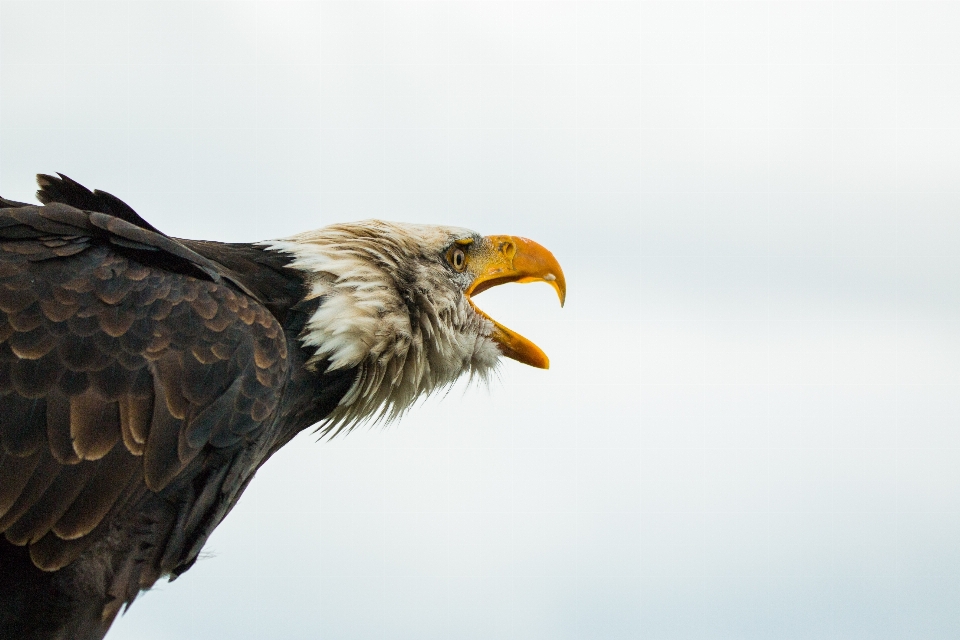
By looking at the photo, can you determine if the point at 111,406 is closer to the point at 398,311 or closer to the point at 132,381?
the point at 132,381

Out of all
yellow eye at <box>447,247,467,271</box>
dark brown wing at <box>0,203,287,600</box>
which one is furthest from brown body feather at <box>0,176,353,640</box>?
yellow eye at <box>447,247,467,271</box>

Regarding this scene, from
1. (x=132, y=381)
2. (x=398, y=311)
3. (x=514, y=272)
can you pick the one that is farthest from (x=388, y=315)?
(x=132, y=381)

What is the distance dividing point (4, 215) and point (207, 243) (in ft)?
3.66

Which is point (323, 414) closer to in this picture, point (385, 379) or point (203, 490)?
point (385, 379)

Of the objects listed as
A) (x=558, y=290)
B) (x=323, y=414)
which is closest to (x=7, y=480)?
(x=323, y=414)

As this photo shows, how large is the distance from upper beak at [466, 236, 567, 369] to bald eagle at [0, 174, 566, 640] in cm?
71

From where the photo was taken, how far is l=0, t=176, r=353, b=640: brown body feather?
182 inches

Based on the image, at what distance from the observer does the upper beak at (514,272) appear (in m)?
6.33

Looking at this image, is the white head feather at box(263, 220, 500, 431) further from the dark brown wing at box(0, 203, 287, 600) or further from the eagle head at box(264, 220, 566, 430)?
the dark brown wing at box(0, 203, 287, 600)

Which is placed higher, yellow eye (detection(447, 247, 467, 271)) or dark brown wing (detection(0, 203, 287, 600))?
yellow eye (detection(447, 247, 467, 271))

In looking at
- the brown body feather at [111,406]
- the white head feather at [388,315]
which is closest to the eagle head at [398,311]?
the white head feather at [388,315]

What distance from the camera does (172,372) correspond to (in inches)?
191

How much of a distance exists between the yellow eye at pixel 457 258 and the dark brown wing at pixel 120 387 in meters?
1.38

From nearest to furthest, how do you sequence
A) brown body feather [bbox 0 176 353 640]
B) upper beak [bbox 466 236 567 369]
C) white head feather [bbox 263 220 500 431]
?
1. brown body feather [bbox 0 176 353 640]
2. white head feather [bbox 263 220 500 431]
3. upper beak [bbox 466 236 567 369]
